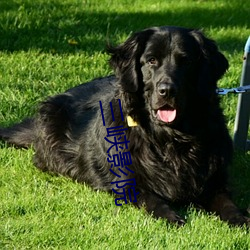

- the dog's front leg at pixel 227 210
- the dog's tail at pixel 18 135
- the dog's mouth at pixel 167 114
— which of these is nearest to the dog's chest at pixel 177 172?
the dog's front leg at pixel 227 210

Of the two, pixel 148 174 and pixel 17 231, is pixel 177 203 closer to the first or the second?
pixel 148 174

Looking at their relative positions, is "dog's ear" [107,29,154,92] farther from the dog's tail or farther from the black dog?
the dog's tail

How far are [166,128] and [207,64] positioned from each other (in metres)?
0.53

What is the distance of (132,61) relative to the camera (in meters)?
4.81

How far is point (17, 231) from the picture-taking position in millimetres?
4340

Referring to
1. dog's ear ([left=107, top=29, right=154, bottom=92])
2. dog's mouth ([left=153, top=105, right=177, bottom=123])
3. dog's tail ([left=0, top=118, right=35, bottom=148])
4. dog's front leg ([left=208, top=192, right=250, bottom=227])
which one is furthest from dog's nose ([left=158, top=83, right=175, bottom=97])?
dog's tail ([left=0, top=118, right=35, bottom=148])

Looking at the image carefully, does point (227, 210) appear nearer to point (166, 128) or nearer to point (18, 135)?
point (166, 128)

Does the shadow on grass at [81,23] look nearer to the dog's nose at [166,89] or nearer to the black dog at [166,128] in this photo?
the black dog at [166,128]

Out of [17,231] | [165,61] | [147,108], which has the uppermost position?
[165,61]

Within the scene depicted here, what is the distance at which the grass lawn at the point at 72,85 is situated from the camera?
14.0 feet

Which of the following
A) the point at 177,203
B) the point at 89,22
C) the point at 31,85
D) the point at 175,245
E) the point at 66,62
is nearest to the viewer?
the point at 175,245

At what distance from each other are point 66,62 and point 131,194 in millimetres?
3252

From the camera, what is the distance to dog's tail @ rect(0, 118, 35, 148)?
6.02 metres

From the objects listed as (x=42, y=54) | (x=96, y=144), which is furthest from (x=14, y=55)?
(x=96, y=144)
